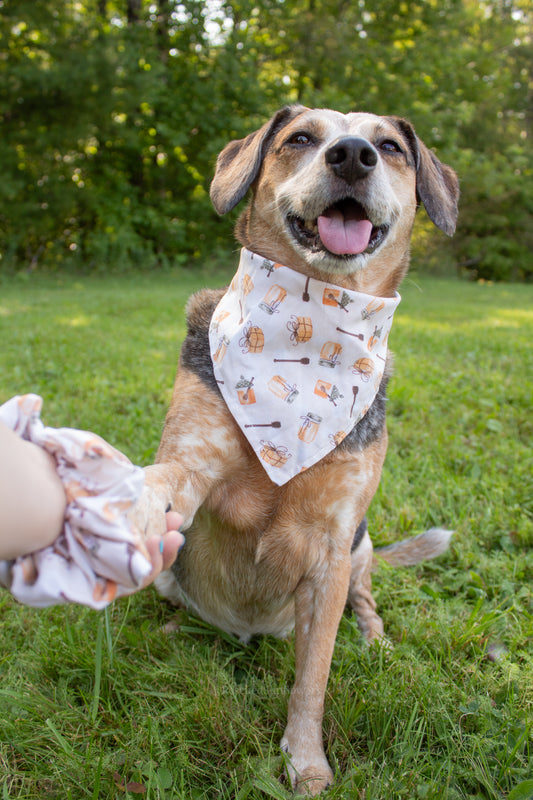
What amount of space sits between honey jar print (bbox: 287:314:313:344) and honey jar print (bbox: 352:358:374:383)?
0.78 ft

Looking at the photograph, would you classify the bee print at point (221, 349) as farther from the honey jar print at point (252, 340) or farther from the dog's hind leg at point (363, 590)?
the dog's hind leg at point (363, 590)

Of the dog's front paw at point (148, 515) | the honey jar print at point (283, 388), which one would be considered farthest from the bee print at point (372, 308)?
the dog's front paw at point (148, 515)

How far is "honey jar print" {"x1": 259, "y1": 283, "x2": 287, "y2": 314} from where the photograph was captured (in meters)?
2.31

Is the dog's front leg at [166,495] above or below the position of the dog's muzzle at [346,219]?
below

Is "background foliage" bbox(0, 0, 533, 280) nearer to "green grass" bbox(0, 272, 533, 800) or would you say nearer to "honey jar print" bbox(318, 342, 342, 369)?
"green grass" bbox(0, 272, 533, 800)

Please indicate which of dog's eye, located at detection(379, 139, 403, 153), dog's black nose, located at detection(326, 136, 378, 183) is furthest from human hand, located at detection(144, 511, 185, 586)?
dog's eye, located at detection(379, 139, 403, 153)

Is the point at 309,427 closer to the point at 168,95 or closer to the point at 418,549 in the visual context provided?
the point at 418,549

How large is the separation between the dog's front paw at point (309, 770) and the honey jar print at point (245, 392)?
1.20 metres

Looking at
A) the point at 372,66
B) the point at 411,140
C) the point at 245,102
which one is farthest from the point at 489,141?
the point at 411,140

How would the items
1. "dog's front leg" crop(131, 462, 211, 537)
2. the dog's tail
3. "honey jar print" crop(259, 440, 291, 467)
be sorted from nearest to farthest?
"dog's front leg" crop(131, 462, 211, 537)
"honey jar print" crop(259, 440, 291, 467)
the dog's tail

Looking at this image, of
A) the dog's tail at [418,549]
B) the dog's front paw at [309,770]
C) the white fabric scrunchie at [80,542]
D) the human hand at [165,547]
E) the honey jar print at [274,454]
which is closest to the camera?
the white fabric scrunchie at [80,542]

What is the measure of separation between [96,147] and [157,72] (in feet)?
11.8

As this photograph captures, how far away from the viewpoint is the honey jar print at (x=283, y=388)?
7.32ft

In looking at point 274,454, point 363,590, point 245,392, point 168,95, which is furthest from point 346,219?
point 168,95
